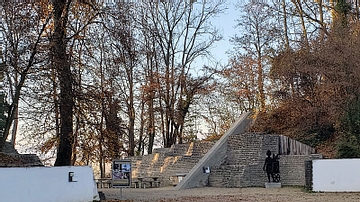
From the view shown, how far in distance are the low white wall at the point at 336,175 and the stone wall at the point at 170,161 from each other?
31.0 ft

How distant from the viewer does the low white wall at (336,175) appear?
15938 millimetres

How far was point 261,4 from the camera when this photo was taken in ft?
91.7

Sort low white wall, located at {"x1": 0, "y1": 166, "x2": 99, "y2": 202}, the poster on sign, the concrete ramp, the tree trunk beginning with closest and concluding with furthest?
low white wall, located at {"x1": 0, "y1": 166, "x2": 99, "y2": 202}, the tree trunk, the poster on sign, the concrete ramp

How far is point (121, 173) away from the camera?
53.7 ft

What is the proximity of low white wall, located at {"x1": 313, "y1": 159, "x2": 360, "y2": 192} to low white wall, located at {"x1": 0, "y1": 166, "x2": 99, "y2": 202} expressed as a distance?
309 inches

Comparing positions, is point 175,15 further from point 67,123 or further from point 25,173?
point 25,173

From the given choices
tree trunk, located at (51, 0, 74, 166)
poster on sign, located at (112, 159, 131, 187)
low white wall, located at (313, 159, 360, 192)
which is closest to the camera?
tree trunk, located at (51, 0, 74, 166)

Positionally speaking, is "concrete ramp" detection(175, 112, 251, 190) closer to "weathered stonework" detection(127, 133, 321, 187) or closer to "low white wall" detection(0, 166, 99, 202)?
"weathered stonework" detection(127, 133, 321, 187)

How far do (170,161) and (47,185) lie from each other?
14.5 m

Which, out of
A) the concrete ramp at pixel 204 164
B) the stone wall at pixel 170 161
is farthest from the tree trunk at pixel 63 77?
the stone wall at pixel 170 161

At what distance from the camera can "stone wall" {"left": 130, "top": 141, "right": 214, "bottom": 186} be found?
83.4ft

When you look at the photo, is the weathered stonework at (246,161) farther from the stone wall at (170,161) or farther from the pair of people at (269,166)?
the pair of people at (269,166)

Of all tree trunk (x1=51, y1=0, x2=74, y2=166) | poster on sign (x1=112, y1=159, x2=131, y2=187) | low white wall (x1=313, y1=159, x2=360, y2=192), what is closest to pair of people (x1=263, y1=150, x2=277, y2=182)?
low white wall (x1=313, y1=159, x2=360, y2=192)

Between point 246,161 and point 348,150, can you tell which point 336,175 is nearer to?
point 348,150
